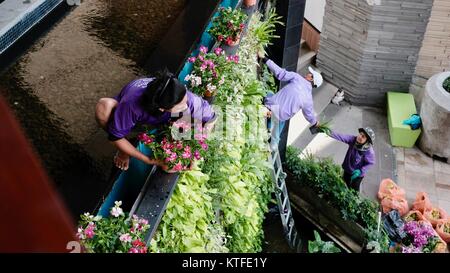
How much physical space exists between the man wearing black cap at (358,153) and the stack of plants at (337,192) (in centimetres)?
27

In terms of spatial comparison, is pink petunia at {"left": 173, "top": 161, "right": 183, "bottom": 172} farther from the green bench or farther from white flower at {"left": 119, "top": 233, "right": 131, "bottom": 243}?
the green bench

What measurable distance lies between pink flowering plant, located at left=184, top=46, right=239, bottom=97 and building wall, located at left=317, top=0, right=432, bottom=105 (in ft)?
22.4

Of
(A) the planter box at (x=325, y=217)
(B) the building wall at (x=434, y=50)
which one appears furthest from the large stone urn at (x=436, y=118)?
(A) the planter box at (x=325, y=217)

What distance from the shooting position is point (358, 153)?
30.3 feet

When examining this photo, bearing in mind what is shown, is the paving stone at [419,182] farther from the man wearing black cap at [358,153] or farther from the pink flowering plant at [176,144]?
the pink flowering plant at [176,144]

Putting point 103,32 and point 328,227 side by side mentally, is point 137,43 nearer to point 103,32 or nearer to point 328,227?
point 103,32

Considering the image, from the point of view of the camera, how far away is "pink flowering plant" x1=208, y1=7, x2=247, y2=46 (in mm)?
5980

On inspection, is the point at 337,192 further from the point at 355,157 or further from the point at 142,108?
the point at 142,108

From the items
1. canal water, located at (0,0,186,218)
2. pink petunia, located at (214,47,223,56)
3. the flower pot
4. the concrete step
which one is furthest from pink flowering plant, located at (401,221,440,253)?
canal water, located at (0,0,186,218)
